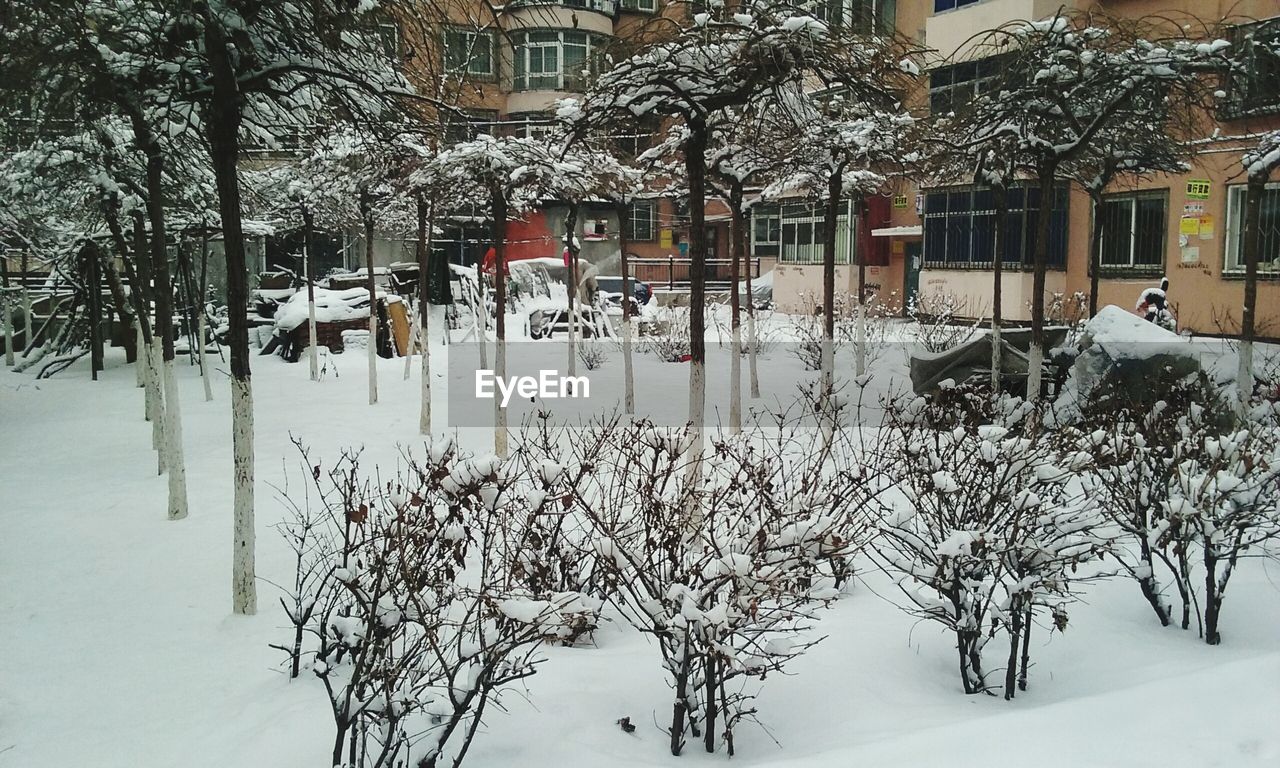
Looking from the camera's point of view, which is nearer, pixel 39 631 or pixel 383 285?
pixel 39 631

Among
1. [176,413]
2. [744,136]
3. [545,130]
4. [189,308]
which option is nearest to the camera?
[176,413]

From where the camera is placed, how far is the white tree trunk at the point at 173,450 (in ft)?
26.4

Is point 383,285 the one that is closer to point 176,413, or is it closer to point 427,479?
point 176,413

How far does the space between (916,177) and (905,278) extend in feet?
43.8

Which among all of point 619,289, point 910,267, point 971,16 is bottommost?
point 619,289

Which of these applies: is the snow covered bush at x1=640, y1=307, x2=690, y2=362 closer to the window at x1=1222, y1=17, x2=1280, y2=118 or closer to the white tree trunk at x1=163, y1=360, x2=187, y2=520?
the window at x1=1222, y1=17, x2=1280, y2=118

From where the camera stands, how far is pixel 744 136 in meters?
10.1

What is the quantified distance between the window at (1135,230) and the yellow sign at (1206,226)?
79cm

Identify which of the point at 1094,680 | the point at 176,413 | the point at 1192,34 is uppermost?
the point at 1192,34

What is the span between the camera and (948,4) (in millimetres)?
20891

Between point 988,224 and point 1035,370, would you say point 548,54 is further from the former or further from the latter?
point 1035,370

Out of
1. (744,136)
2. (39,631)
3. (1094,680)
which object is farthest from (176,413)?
(1094,680)

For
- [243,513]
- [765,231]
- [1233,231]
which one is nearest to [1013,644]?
[243,513]

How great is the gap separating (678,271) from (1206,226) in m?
20.1
